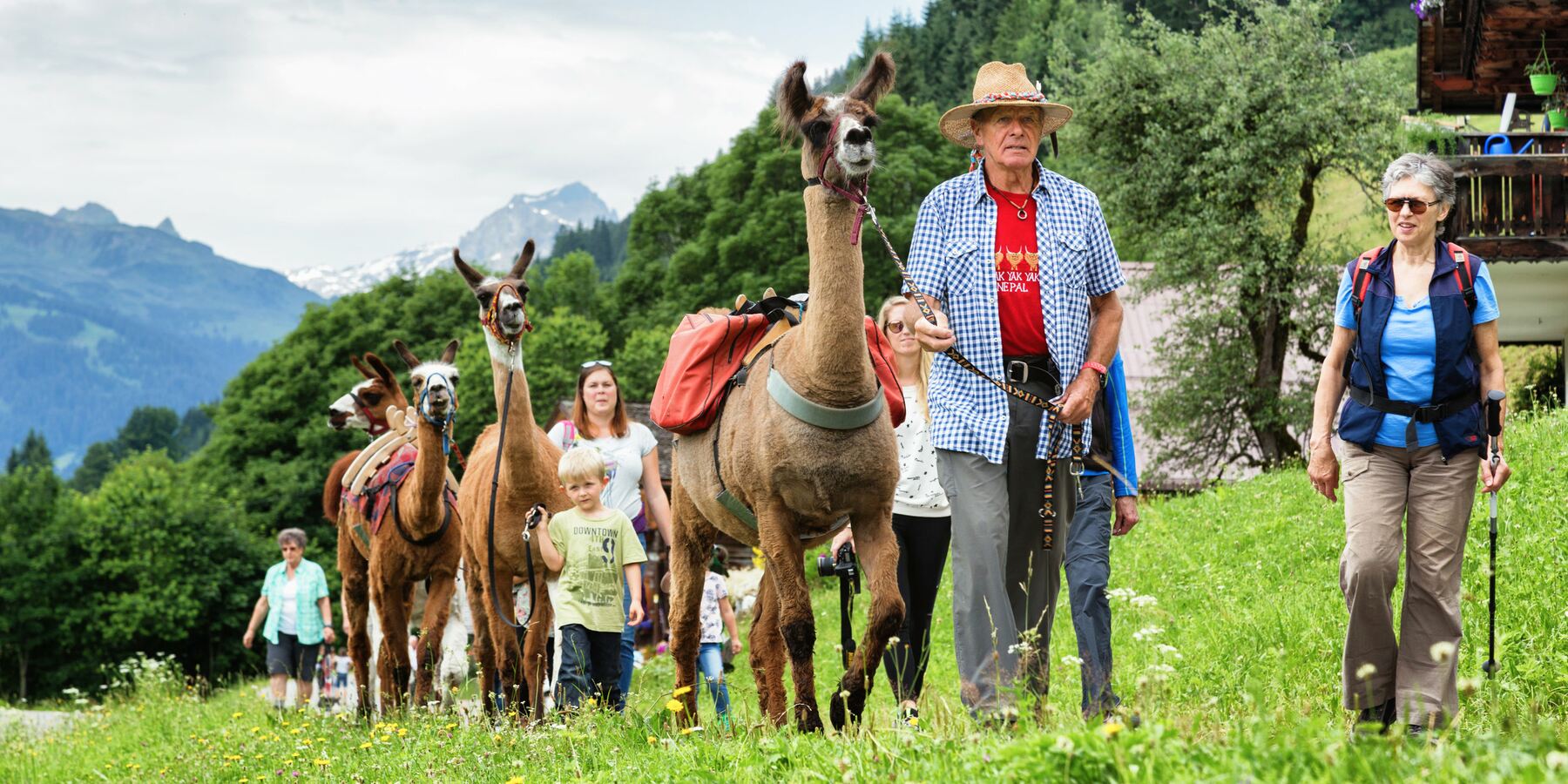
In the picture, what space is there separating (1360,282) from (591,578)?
430 cm

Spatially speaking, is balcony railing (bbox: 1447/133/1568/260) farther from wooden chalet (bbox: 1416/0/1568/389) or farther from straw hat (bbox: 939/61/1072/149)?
straw hat (bbox: 939/61/1072/149)

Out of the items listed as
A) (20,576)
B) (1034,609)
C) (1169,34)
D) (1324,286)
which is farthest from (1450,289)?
(20,576)

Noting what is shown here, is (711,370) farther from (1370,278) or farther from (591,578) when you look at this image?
(1370,278)

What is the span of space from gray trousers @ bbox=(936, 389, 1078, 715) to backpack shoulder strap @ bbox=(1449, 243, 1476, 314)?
1.61 m

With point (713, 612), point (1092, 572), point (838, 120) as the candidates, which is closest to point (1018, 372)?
point (1092, 572)

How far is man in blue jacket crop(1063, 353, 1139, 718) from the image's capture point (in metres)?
5.53

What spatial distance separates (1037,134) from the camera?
19.3 ft

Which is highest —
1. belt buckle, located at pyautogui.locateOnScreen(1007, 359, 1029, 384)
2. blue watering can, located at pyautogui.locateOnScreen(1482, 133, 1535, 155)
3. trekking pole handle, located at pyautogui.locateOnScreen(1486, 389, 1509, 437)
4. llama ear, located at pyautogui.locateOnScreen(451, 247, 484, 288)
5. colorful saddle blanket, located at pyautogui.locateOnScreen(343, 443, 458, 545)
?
blue watering can, located at pyautogui.locateOnScreen(1482, 133, 1535, 155)

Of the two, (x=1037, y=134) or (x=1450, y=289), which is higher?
(x=1037, y=134)

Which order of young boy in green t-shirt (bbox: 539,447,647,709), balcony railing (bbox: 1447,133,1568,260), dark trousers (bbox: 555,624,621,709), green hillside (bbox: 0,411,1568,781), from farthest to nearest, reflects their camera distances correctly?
1. balcony railing (bbox: 1447,133,1568,260)
2. young boy in green t-shirt (bbox: 539,447,647,709)
3. dark trousers (bbox: 555,624,621,709)
4. green hillside (bbox: 0,411,1568,781)

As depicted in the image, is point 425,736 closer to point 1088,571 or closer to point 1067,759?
point 1088,571

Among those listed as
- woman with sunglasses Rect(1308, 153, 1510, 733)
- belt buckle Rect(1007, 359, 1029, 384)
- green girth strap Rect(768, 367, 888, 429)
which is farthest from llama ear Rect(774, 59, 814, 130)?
woman with sunglasses Rect(1308, 153, 1510, 733)

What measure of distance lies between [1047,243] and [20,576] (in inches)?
1977

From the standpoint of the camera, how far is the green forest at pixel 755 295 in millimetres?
27094
